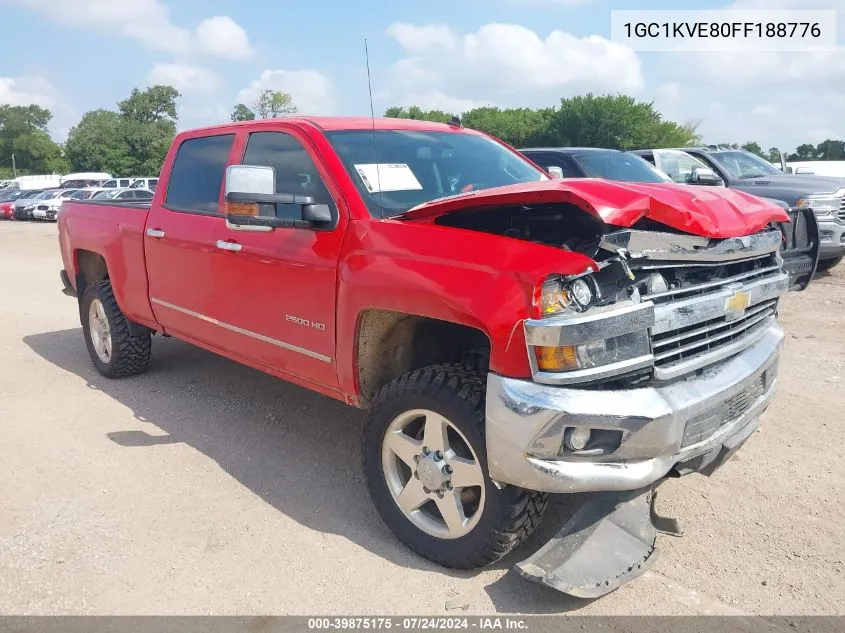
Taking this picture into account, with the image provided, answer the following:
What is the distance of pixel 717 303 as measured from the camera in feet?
9.49

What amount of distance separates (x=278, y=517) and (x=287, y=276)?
1210 millimetres

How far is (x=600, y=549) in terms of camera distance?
9.41ft

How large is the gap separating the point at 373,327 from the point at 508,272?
2.92 feet

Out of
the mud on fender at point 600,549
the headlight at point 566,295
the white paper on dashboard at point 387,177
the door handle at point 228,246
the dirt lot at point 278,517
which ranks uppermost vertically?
the white paper on dashboard at point 387,177

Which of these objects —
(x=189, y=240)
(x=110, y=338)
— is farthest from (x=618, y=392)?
(x=110, y=338)

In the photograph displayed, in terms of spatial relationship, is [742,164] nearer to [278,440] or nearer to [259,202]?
[278,440]

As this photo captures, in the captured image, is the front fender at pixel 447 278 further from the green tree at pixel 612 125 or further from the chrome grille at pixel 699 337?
the green tree at pixel 612 125

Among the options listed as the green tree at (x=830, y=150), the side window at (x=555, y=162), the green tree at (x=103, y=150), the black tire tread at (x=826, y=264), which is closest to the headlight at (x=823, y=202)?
the black tire tread at (x=826, y=264)

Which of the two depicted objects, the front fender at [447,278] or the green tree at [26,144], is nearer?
the front fender at [447,278]

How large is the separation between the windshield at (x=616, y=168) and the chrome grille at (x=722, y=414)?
5343 mm

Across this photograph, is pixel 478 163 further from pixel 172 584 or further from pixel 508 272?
pixel 172 584

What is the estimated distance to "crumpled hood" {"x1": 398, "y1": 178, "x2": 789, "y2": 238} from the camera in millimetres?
2650

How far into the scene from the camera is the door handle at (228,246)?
3.95 m

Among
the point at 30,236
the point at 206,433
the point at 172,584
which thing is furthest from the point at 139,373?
the point at 30,236
